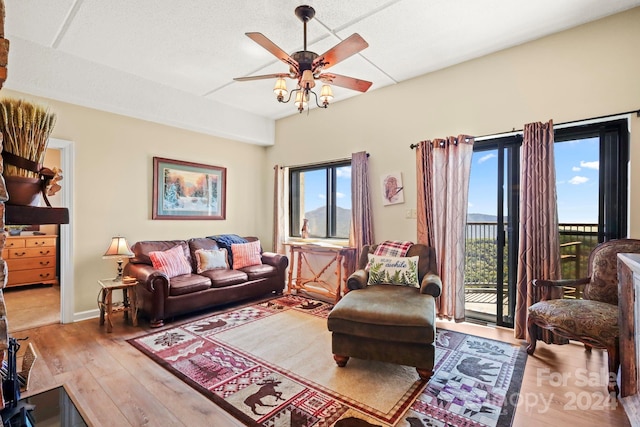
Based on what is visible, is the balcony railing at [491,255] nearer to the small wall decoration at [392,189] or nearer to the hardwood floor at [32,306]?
the small wall decoration at [392,189]

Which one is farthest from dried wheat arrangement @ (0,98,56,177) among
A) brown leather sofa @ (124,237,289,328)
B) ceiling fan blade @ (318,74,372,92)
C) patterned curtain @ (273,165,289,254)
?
patterned curtain @ (273,165,289,254)

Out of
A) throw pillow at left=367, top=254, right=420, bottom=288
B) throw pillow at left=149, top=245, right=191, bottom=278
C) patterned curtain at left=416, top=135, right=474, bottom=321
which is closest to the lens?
throw pillow at left=367, top=254, right=420, bottom=288

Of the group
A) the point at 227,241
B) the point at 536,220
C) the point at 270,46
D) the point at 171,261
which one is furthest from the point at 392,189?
the point at 171,261

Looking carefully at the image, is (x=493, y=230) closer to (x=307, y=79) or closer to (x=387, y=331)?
(x=387, y=331)

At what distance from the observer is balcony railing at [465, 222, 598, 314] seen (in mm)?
2938

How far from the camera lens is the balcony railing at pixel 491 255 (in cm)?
294

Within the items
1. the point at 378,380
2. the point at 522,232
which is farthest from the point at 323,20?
the point at 378,380

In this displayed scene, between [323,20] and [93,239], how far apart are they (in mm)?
3530

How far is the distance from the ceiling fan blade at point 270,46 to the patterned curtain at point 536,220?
89.5 inches

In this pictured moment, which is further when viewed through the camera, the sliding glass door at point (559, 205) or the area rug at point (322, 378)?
the sliding glass door at point (559, 205)

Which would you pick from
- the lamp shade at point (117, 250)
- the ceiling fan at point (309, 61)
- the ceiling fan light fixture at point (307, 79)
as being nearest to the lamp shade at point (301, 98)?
the ceiling fan at point (309, 61)

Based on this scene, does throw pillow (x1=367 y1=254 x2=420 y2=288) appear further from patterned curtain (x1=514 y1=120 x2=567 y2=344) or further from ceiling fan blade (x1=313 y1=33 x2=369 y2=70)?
ceiling fan blade (x1=313 y1=33 x2=369 y2=70)

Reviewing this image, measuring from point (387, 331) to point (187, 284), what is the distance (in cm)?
239

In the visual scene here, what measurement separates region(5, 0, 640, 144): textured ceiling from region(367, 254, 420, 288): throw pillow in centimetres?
215
